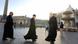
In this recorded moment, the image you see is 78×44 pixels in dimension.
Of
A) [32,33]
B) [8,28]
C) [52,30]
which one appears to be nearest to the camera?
[52,30]

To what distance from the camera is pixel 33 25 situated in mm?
12125

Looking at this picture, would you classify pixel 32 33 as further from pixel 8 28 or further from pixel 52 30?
pixel 8 28

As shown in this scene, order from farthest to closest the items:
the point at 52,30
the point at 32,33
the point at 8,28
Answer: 1. the point at 8,28
2. the point at 32,33
3. the point at 52,30

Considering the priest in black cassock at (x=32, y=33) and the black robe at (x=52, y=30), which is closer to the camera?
the black robe at (x=52, y=30)

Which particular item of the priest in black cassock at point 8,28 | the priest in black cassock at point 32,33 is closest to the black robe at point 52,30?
the priest in black cassock at point 32,33

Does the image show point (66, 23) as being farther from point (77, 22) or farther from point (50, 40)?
point (50, 40)

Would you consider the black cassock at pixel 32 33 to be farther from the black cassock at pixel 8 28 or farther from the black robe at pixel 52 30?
the black cassock at pixel 8 28

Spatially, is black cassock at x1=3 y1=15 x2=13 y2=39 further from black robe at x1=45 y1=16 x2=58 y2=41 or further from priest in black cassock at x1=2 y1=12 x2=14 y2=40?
black robe at x1=45 y1=16 x2=58 y2=41

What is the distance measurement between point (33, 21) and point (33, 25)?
0.81 feet

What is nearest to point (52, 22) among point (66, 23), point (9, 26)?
point (9, 26)

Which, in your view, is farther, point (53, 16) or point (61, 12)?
point (61, 12)

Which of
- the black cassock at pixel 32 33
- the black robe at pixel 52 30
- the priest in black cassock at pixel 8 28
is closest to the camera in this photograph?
the black robe at pixel 52 30

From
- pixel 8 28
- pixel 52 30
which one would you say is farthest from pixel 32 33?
pixel 8 28

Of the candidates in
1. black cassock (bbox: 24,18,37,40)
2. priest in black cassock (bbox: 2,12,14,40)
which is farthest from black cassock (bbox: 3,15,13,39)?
black cassock (bbox: 24,18,37,40)
